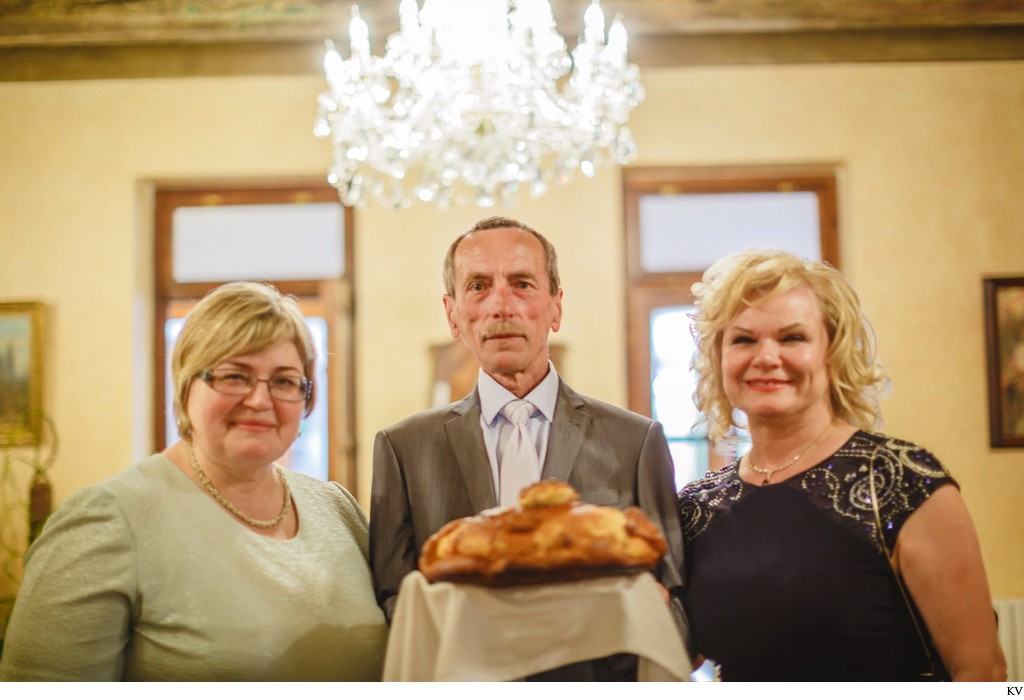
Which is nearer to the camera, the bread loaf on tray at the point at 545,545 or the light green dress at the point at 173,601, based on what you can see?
the bread loaf on tray at the point at 545,545

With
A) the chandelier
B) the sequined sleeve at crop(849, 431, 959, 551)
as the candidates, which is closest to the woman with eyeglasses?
the sequined sleeve at crop(849, 431, 959, 551)

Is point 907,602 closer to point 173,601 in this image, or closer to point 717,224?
point 173,601

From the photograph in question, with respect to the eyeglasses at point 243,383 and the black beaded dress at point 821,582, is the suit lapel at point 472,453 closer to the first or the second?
the eyeglasses at point 243,383

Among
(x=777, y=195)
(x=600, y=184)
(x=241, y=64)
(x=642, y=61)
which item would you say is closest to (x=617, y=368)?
(x=600, y=184)

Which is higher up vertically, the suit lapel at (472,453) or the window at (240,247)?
the window at (240,247)

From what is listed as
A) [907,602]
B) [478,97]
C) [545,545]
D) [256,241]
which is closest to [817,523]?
[907,602]

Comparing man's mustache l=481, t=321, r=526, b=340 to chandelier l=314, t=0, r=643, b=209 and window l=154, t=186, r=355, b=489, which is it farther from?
window l=154, t=186, r=355, b=489

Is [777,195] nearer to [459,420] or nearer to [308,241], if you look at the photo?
[308,241]

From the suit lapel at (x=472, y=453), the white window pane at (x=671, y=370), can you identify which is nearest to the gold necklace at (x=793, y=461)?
the suit lapel at (x=472, y=453)

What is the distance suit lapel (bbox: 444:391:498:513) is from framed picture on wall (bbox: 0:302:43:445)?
4.59m

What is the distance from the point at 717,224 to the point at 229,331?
15.2 ft

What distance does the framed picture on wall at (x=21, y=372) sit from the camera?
5770 mm

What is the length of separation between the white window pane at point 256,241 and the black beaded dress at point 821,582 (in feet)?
14.6

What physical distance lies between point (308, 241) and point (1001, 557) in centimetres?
461
